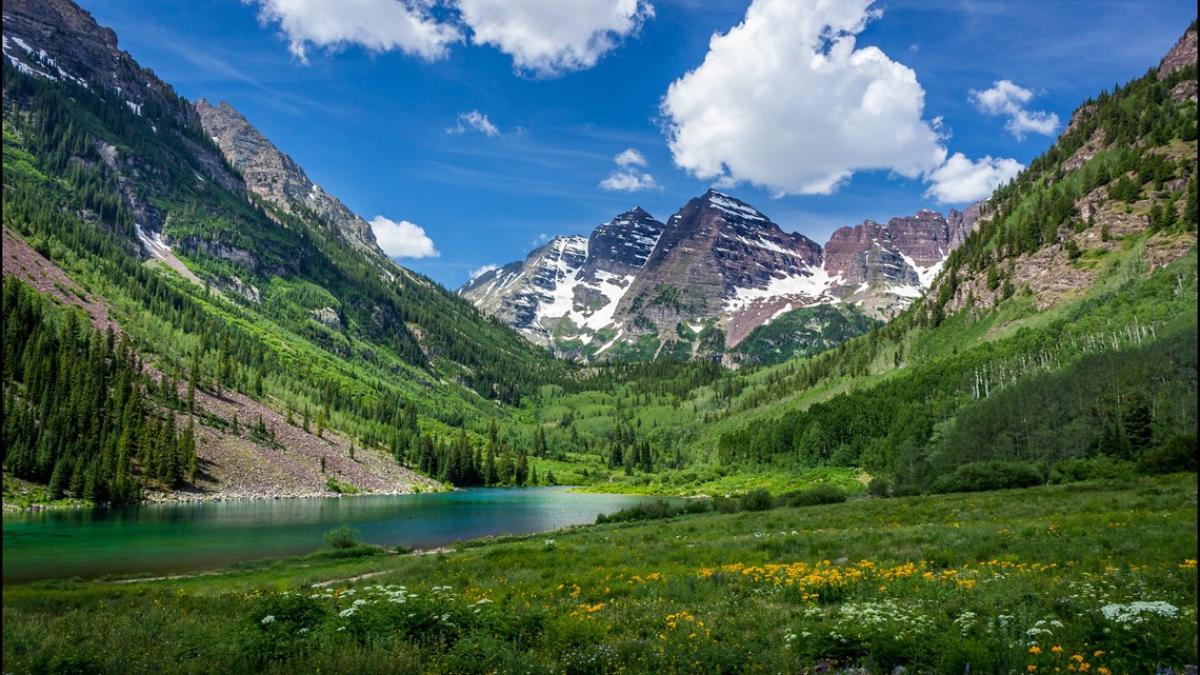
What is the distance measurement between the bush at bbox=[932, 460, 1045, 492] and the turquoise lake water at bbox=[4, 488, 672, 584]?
46.4 m

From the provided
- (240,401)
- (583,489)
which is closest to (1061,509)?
(583,489)

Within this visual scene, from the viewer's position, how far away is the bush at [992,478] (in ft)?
221

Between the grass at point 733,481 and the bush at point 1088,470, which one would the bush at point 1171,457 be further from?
the grass at point 733,481

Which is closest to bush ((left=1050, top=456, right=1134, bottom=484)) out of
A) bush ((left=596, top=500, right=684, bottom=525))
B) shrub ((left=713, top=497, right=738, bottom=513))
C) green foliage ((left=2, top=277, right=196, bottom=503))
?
shrub ((left=713, top=497, right=738, bottom=513))

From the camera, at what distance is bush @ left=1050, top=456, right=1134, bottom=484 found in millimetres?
62500

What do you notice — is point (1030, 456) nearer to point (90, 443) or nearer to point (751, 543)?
point (751, 543)

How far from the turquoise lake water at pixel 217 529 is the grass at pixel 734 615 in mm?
22028

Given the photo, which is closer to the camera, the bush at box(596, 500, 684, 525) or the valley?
the valley

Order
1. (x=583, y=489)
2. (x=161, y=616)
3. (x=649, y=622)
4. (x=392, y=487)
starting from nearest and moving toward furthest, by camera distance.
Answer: (x=649, y=622) < (x=161, y=616) < (x=392, y=487) < (x=583, y=489)

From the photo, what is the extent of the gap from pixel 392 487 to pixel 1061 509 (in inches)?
5654

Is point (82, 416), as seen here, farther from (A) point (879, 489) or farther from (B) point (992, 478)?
(B) point (992, 478)

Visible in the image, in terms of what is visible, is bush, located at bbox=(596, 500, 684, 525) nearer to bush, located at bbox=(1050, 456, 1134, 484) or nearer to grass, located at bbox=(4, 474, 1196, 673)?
bush, located at bbox=(1050, 456, 1134, 484)

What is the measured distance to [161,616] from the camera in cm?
2281

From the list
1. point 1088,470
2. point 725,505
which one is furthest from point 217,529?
point 1088,470
